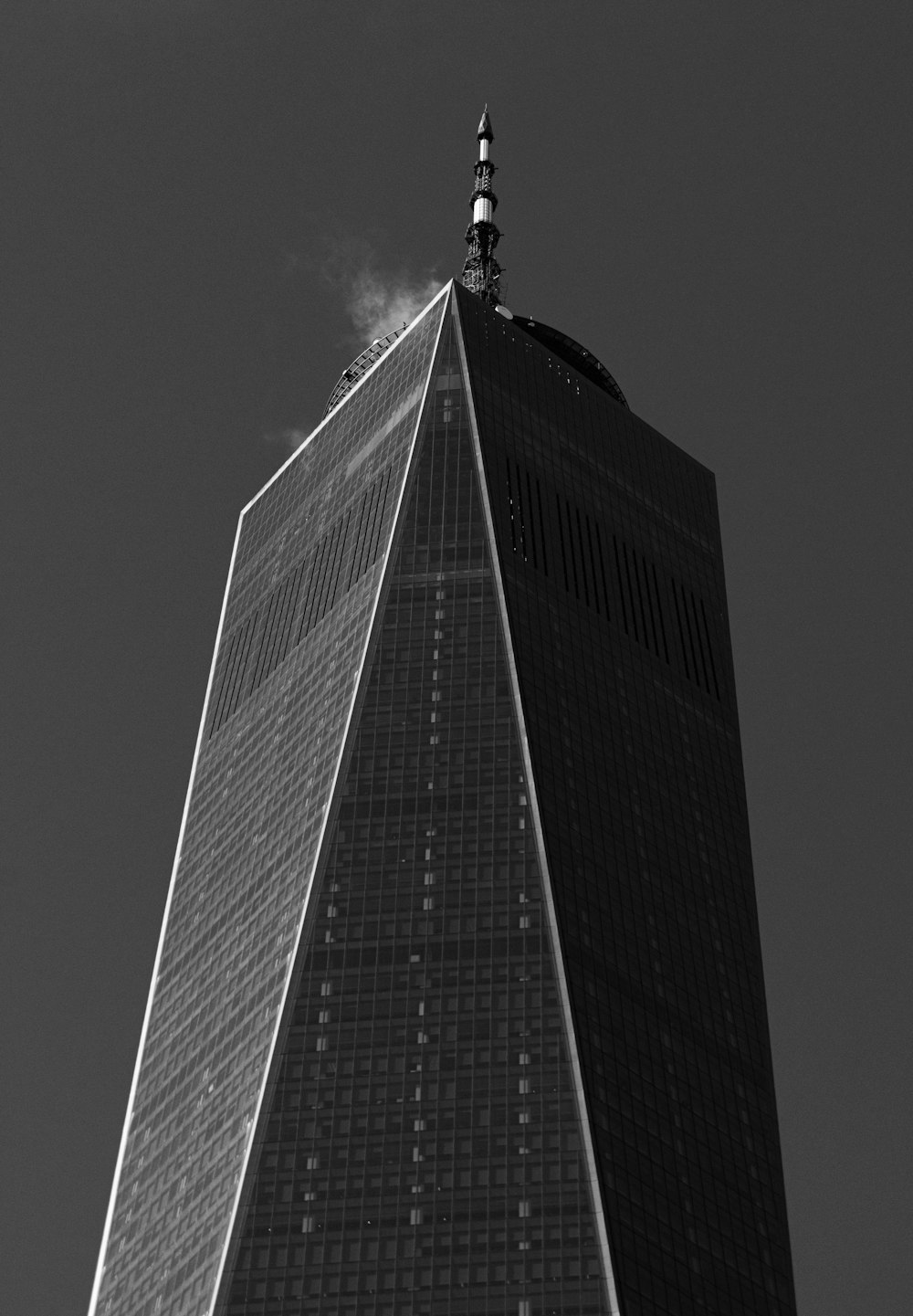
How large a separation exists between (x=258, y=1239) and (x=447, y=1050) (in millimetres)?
17162

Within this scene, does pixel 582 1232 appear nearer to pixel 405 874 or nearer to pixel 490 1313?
pixel 490 1313

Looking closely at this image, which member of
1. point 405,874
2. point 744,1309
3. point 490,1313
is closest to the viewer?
point 490,1313

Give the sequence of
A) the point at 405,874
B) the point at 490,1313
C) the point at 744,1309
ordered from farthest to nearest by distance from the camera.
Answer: the point at 405,874, the point at 744,1309, the point at 490,1313

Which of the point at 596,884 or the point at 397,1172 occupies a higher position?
the point at 596,884

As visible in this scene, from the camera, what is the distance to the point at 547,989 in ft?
620

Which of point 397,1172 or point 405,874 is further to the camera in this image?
point 405,874

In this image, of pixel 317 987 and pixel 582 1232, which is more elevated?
pixel 317 987

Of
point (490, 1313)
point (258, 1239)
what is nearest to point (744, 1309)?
point (490, 1313)

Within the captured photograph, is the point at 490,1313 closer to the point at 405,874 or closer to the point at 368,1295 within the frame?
the point at 368,1295

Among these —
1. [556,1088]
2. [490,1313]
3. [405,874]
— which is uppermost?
[405,874]

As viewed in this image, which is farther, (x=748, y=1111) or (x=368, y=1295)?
(x=748, y=1111)

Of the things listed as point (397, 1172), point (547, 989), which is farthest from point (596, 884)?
point (397, 1172)

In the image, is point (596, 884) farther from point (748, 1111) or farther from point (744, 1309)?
point (744, 1309)

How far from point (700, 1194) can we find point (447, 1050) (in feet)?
62.0
